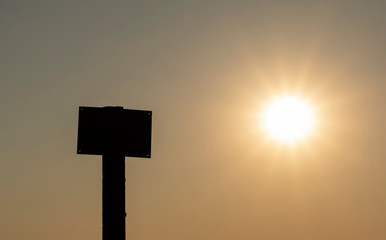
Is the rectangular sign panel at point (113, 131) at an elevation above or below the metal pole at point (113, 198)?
above

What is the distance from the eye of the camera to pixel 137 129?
515cm

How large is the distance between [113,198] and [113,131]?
2.19ft

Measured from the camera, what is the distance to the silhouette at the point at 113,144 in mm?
5031

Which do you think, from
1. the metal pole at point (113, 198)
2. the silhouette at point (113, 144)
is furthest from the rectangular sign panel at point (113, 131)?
the metal pole at point (113, 198)

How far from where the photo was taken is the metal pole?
16.4ft

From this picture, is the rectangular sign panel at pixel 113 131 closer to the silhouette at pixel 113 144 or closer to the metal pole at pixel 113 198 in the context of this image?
the silhouette at pixel 113 144

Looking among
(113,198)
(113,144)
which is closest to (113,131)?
(113,144)

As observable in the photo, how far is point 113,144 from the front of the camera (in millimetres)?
5141

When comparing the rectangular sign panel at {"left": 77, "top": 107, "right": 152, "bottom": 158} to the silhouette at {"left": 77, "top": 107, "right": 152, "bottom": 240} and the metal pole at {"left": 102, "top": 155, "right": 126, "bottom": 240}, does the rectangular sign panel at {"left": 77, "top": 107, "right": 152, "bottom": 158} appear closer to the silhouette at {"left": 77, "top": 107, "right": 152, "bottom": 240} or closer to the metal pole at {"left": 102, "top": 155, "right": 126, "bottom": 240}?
the silhouette at {"left": 77, "top": 107, "right": 152, "bottom": 240}

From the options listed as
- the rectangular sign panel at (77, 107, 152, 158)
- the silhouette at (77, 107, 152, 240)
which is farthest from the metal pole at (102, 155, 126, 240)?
the rectangular sign panel at (77, 107, 152, 158)

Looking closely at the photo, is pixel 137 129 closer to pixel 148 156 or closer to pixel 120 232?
pixel 148 156

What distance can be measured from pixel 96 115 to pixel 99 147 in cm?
33

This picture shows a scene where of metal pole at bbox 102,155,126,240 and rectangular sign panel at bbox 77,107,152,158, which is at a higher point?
rectangular sign panel at bbox 77,107,152,158

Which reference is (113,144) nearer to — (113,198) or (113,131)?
(113,131)
